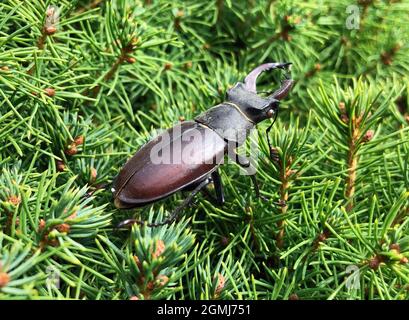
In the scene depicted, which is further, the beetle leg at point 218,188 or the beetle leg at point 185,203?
the beetle leg at point 218,188

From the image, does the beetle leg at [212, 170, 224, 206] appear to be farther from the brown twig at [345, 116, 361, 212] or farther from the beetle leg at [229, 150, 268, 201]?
the brown twig at [345, 116, 361, 212]

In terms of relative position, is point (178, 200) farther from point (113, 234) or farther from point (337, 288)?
point (337, 288)

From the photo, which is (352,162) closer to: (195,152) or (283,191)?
(283,191)

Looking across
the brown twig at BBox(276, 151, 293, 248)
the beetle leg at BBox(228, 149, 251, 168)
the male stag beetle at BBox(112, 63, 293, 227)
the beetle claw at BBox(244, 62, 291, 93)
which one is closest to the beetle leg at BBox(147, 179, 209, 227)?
the male stag beetle at BBox(112, 63, 293, 227)

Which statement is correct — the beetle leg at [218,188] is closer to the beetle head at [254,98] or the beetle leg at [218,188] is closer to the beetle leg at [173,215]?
the beetle leg at [173,215]

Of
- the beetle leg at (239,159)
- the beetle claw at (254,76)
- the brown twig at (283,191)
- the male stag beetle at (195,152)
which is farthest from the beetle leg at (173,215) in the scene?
the beetle claw at (254,76)
